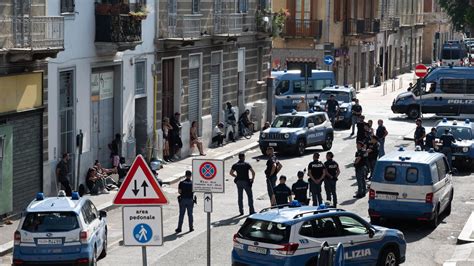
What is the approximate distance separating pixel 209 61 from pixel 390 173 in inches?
706

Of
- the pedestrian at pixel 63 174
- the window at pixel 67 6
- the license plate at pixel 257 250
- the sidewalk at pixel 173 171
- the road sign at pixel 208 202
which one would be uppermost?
Answer: the window at pixel 67 6

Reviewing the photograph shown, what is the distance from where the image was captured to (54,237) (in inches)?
834

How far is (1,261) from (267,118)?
27.9m

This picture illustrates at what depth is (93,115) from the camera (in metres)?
34.2

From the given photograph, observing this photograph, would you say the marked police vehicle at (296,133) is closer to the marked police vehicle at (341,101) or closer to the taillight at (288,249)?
the marked police vehicle at (341,101)

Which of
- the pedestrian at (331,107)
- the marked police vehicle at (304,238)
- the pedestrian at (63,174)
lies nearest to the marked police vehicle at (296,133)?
the pedestrian at (331,107)

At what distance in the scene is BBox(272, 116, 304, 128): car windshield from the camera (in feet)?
134

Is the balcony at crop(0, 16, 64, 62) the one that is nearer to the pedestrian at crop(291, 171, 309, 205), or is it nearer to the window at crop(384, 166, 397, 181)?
the pedestrian at crop(291, 171, 309, 205)

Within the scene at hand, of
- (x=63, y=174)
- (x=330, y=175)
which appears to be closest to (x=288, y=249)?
(x=330, y=175)

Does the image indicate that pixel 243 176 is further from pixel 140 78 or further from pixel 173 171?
pixel 140 78

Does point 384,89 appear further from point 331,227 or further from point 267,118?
point 331,227

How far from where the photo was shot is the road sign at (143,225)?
1570 cm

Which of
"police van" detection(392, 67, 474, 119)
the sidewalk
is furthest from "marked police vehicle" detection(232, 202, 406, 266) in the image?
"police van" detection(392, 67, 474, 119)

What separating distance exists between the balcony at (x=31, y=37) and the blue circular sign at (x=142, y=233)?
12658mm
